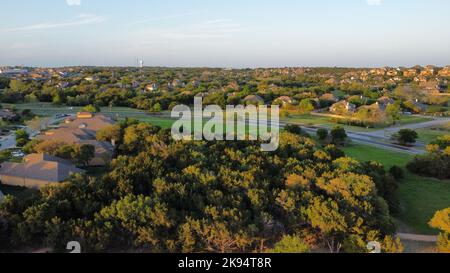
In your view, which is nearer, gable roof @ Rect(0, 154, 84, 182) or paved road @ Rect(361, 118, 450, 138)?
gable roof @ Rect(0, 154, 84, 182)

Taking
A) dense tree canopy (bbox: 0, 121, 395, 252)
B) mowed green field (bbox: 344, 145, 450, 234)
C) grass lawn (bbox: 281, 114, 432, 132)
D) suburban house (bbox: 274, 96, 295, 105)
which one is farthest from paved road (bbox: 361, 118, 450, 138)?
dense tree canopy (bbox: 0, 121, 395, 252)

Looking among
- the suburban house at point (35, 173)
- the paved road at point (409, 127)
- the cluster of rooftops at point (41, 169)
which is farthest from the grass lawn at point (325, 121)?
the suburban house at point (35, 173)

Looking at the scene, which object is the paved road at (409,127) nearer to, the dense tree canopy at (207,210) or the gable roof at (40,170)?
the dense tree canopy at (207,210)

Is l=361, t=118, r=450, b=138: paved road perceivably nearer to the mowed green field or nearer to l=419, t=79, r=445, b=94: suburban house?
the mowed green field

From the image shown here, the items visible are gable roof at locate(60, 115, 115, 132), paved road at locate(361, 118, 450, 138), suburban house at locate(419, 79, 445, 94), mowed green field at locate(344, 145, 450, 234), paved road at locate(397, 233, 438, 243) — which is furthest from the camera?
suburban house at locate(419, 79, 445, 94)
